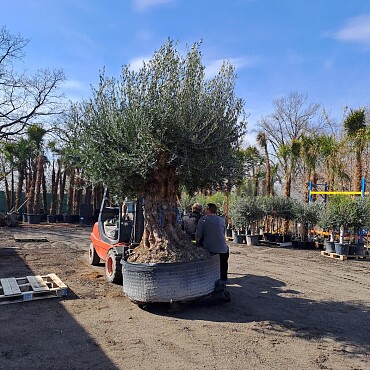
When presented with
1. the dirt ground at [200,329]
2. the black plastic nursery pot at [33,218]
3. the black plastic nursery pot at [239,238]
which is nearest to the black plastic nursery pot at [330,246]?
the dirt ground at [200,329]

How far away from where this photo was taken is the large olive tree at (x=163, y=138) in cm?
514

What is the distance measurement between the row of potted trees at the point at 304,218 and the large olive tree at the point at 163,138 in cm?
714

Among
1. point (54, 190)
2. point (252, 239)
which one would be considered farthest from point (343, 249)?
point (54, 190)

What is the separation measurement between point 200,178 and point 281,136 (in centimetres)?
3463

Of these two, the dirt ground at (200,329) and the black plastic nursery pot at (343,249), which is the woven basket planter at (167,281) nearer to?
the dirt ground at (200,329)

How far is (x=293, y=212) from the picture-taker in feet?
46.6

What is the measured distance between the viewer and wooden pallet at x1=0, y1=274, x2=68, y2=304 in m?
5.96

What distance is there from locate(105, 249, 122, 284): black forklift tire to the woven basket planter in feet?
5.09

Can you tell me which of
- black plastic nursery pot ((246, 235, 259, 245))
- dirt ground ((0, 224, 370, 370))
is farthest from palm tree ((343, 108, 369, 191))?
dirt ground ((0, 224, 370, 370))

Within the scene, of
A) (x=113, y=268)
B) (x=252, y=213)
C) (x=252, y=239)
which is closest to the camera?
(x=113, y=268)

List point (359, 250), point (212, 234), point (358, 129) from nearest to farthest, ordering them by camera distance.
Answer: point (212, 234) < point (359, 250) < point (358, 129)

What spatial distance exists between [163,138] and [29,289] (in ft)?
12.4

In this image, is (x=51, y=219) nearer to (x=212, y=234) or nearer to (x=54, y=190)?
(x=54, y=190)

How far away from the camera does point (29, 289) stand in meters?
6.62
